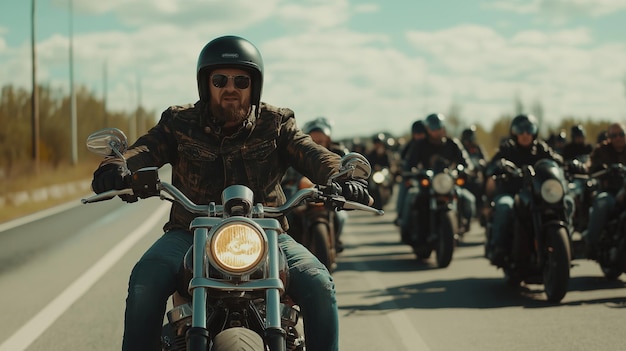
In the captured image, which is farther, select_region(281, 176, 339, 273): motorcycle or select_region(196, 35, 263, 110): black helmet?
select_region(281, 176, 339, 273): motorcycle

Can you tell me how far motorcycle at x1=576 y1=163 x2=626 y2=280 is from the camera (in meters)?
10.7

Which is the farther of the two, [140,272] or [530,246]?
[530,246]

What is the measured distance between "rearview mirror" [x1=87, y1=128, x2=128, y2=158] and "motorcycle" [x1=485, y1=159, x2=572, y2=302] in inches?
224

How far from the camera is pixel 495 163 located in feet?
36.0

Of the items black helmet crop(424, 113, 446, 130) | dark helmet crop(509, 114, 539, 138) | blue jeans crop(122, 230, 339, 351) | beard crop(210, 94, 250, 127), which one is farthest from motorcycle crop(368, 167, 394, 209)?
blue jeans crop(122, 230, 339, 351)

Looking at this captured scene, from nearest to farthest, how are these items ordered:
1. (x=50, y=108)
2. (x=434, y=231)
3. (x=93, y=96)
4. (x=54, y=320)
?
(x=54, y=320) < (x=434, y=231) < (x=50, y=108) < (x=93, y=96)

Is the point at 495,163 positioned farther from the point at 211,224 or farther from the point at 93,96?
the point at 93,96

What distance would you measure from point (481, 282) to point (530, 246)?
1.31m

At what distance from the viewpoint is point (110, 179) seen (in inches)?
182

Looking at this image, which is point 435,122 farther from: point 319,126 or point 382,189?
point 382,189

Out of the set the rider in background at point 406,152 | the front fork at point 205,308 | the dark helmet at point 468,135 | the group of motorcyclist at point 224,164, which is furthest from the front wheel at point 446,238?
the front fork at point 205,308

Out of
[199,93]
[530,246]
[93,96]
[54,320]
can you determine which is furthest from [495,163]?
[93,96]

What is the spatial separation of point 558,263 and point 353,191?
16.8 ft

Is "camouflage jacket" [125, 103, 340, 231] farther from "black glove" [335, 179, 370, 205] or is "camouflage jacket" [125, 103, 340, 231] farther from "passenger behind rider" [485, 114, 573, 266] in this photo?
"passenger behind rider" [485, 114, 573, 266]
